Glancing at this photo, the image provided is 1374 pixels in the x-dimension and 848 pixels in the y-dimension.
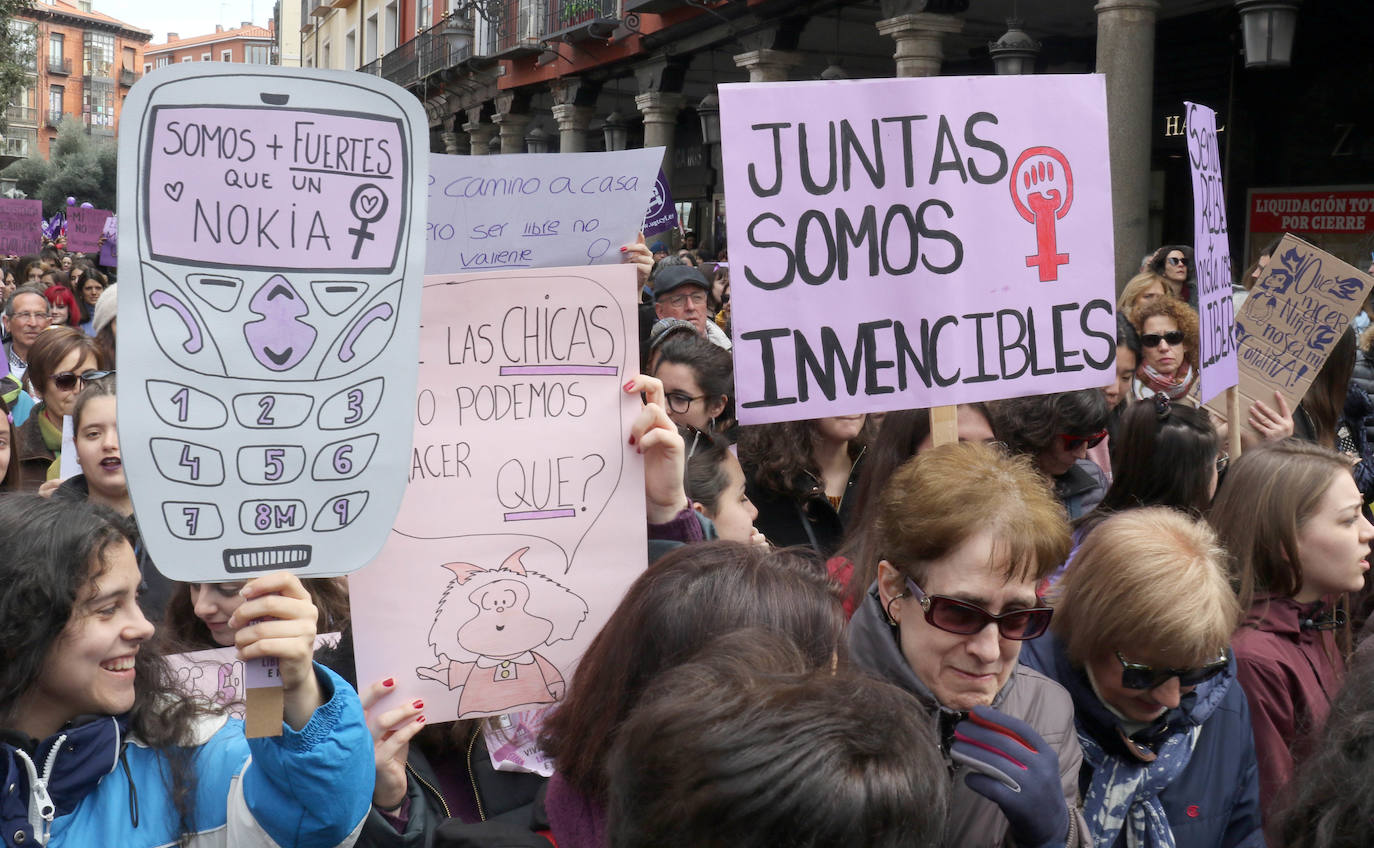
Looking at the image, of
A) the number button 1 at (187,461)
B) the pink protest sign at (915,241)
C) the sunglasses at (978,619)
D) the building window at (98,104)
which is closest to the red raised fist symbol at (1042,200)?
the pink protest sign at (915,241)

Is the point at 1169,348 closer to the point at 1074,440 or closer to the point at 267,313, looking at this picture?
the point at 1074,440

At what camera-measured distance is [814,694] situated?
128 centimetres

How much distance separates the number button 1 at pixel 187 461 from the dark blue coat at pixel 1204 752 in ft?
4.87

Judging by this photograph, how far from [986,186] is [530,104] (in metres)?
22.7

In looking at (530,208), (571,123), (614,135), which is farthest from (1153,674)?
(571,123)

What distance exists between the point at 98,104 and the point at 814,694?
323ft

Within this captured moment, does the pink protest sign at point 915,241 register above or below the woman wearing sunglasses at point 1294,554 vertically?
above

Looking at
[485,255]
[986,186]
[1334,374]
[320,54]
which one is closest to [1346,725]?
[986,186]

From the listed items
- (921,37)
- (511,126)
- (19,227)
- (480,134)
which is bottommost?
(19,227)

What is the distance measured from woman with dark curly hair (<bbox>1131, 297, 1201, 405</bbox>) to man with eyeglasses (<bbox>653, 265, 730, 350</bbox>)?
207 cm

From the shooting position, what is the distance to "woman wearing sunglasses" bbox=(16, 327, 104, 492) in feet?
16.2

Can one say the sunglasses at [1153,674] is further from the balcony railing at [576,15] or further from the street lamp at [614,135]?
the street lamp at [614,135]

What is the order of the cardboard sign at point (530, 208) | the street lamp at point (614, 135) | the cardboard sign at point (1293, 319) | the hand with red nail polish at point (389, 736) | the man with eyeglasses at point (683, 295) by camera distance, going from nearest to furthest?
the hand with red nail polish at point (389, 736), the cardboard sign at point (530, 208), the cardboard sign at point (1293, 319), the man with eyeglasses at point (683, 295), the street lamp at point (614, 135)

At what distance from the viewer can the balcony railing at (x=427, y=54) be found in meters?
26.4
